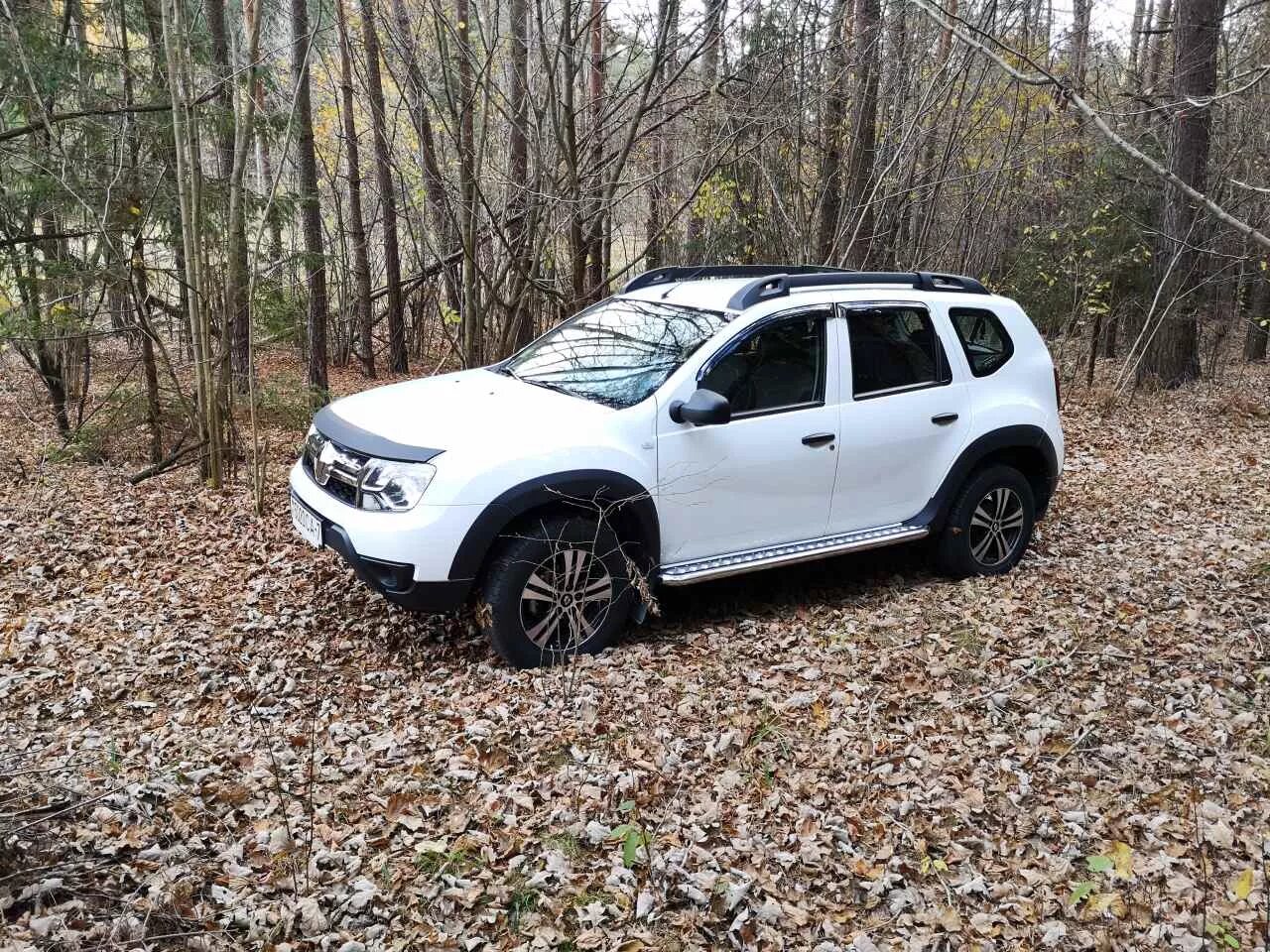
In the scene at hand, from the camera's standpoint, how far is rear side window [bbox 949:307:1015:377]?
5781 millimetres

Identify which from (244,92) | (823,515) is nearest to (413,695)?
(823,515)

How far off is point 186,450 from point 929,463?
242 inches

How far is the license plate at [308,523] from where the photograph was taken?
471cm


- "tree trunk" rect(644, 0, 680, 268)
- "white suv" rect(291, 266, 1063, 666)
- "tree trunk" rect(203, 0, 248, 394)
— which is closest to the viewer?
"white suv" rect(291, 266, 1063, 666)

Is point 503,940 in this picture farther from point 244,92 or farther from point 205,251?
point 244,92

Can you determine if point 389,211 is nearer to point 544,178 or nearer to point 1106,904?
point 544,178

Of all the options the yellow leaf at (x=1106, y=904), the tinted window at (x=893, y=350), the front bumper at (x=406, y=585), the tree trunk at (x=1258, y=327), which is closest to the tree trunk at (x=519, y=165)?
the tinted window at (x=893, y=350)

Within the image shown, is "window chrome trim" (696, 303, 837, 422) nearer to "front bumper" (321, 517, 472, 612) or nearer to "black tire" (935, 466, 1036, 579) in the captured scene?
"black tire" (935, 466, 1036, 579)

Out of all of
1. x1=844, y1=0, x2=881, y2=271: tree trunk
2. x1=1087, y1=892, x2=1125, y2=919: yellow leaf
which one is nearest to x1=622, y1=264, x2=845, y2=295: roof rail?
x1=1087, y1=892, x2=1125, y2=919: yellow leaf

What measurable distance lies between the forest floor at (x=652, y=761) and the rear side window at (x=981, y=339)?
141 centimetres

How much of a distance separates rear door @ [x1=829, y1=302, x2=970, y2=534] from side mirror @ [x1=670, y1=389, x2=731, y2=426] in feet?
3.03

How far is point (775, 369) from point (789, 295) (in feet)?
1.58

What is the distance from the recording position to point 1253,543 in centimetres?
650

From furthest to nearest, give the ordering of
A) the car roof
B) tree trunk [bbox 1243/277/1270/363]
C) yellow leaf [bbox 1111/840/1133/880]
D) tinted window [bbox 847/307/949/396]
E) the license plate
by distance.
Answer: tree trunk [bbox 1243/277/1270/363] < tinted window [bbox 847/307/949/396] < the car roof < the license plate < yellow leaf [bbox 1111/840/1133/880]
